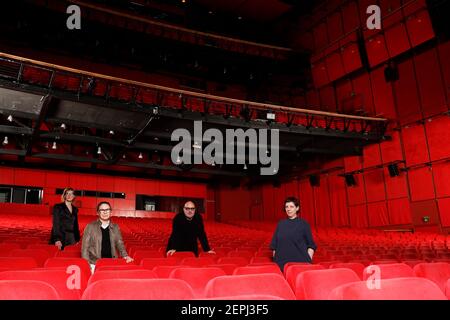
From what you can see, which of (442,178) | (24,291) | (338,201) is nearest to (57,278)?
(24,291)

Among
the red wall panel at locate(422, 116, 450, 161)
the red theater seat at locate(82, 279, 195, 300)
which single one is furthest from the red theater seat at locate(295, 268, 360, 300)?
the red wall panel at locate(422, 116, 450, 161)

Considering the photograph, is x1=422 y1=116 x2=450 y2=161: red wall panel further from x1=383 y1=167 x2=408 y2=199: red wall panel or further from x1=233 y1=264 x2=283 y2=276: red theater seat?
x1=233 y1=264 x2=283 y2=276: red theater seat

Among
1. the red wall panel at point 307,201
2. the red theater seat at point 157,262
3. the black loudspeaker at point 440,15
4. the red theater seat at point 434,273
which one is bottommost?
the red theater seat at point 434,273

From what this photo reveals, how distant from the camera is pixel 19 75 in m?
9.70

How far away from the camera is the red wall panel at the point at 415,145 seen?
46.4 ft

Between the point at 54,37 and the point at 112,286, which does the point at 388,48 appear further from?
the point at 112,286

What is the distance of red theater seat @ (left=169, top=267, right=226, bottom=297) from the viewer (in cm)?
245

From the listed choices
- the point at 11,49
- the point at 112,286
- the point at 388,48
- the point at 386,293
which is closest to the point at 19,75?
the point at 11,49

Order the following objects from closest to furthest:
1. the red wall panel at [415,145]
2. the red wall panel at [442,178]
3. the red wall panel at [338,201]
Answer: the red wall panel at [442,178]
the red wall panel at [415,145]
the red wall panel at [338,201]

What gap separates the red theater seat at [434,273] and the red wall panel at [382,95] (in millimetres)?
13533

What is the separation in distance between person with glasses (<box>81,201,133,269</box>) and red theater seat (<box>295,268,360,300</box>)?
231 cm

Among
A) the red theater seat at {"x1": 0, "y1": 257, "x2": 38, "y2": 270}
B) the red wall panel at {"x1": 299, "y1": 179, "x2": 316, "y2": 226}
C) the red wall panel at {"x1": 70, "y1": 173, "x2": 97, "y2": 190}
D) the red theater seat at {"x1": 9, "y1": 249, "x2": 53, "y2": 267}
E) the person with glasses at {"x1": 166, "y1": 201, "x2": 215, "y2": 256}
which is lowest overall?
the red theater seat at {"x1": 0, "y1": 257, "x2": 38, "y2": 270}

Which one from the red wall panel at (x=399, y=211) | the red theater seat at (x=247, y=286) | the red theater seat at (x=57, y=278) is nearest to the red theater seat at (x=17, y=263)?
the red theater seat at (x=57, y=278)

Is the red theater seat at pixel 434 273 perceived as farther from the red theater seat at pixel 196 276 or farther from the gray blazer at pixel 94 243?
the gray blazer at pixel 94 243
